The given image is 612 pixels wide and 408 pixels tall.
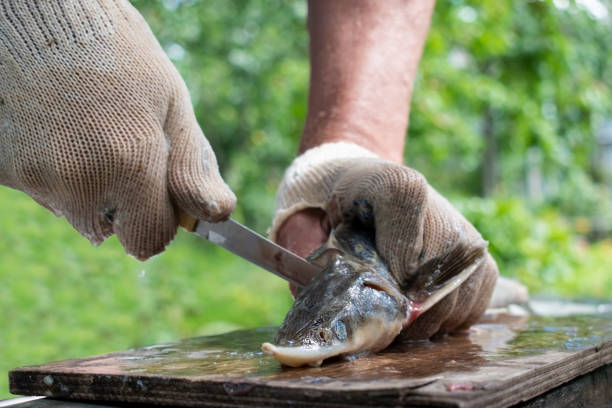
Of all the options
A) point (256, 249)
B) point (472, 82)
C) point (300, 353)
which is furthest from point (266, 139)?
point (300, 353)

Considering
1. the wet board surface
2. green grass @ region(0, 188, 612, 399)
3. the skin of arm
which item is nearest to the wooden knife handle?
the wet board surface

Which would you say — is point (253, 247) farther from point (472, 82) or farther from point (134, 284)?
point (472, 82)

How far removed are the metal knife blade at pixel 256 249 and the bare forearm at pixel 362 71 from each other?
71 centimetres

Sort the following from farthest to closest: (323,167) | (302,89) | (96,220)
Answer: (302,89) < (323,167) < (96,220)

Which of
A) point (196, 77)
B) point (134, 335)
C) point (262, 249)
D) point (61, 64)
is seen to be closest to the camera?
point (61, 64)

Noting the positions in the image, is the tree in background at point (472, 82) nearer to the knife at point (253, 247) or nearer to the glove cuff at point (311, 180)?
the glove cuff at point (311, 180)

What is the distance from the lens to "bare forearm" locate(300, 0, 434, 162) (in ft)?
7.83

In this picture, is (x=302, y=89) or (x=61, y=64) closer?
(x=61, y=64)

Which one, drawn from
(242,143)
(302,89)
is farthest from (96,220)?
(242,143)

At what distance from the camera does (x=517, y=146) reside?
367 inches

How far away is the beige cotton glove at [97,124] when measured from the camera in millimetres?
1458

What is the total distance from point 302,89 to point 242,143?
11.7 feet

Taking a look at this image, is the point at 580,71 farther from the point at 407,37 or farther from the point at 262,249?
the point at 262,249

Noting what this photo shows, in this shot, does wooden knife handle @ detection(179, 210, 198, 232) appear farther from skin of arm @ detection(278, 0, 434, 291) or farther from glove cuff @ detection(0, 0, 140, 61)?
skin of arm @ detection(278, 0, 434, 291)
